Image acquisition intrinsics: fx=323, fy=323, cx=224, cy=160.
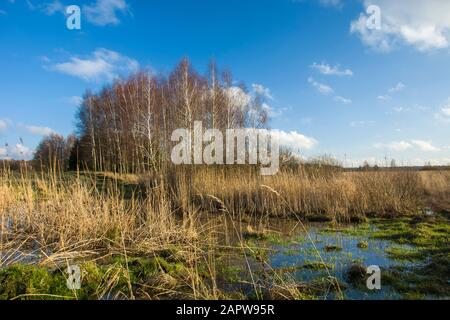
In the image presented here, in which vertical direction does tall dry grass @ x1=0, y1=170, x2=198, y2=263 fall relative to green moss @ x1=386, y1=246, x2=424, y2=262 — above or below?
above

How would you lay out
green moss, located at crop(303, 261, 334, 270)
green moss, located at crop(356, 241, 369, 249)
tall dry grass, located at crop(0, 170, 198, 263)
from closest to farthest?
green moss, located at crop(303, 261, 334, 270)
tall dry grass, located at crop(0, 170, 198, 263)
green moss, located at crop(356, 241, 369, 249)

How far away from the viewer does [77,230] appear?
5.27 metres

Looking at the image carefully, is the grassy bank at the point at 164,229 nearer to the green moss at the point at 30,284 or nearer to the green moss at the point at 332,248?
the green moss at the point at 30,284

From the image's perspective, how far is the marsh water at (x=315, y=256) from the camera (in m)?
3.43

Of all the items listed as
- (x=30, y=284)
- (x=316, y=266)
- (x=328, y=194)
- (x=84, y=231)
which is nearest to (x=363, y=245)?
(x=316, y=266)

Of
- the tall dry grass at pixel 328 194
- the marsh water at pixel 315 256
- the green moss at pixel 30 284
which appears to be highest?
the tall dry grass at pixel 328 194

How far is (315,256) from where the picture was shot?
457 centimetres

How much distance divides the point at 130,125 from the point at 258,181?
484 inches

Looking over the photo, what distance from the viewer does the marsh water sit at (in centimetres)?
343

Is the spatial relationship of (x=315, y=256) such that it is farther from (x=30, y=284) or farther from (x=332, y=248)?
(x=30, y=284)

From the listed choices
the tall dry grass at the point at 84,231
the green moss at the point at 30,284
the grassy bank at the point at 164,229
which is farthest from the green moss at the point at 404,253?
the green moss at the point at 30,284

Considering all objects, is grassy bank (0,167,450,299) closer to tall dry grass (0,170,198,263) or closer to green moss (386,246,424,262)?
tall dry grass (0,170,198,263)

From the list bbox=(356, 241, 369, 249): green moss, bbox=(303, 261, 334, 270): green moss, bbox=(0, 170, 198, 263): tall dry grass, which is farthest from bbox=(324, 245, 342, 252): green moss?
bbox=(0, 170, 198, 263): tall dry grass
